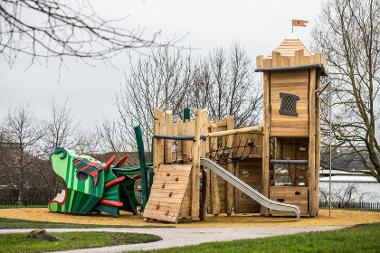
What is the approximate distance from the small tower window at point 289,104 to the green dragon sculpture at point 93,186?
5085 mm

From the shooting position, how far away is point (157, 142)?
1873 centimetres

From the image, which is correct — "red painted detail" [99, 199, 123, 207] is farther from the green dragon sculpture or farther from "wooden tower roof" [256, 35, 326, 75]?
"wooden tower roof" [256, 35, 326, 75]

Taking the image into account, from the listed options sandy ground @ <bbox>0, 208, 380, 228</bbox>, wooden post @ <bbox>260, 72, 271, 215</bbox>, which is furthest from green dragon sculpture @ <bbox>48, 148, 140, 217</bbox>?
wooden post @ <bbox>260, 72, 271, 215</bbox>

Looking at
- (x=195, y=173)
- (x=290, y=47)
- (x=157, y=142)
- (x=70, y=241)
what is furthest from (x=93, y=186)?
(x=70, y=241)

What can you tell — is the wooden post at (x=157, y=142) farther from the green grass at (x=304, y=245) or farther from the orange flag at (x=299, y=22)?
the green grass at (x=304, y=245)

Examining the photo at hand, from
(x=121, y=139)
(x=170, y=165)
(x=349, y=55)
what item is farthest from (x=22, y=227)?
(x=121, y=139)

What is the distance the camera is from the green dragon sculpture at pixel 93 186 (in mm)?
19797

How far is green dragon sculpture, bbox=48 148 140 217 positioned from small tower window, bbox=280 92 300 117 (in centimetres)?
509

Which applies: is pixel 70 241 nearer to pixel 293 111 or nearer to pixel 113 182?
pixel 113 182

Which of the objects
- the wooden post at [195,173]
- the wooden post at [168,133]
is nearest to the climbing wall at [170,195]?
the wooden post at [195,173]

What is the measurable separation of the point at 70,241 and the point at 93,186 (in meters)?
8.41

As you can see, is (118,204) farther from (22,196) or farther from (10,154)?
(10,154)

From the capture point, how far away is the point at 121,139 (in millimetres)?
33188

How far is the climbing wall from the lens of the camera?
1725 cm
